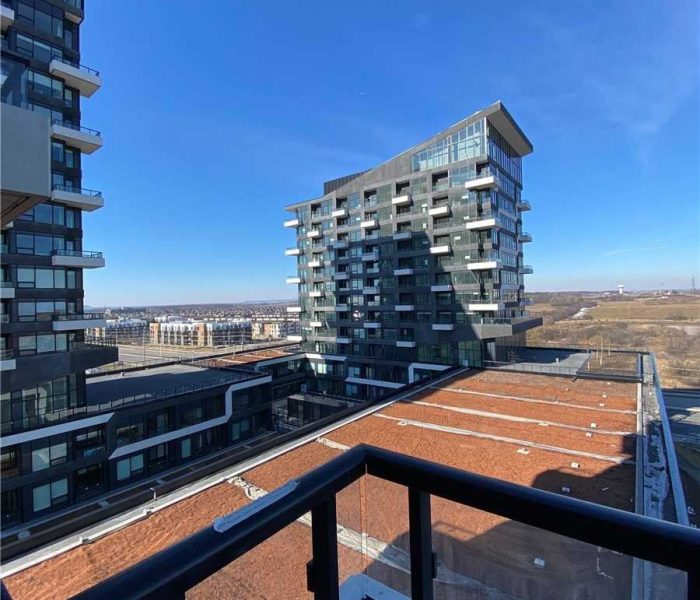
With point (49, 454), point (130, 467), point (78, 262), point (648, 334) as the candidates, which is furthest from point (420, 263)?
point (648, 334)

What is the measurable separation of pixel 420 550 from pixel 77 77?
24.4 meters

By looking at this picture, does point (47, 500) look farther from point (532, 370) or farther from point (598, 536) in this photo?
point (532, 370)

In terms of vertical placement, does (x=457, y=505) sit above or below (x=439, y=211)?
below

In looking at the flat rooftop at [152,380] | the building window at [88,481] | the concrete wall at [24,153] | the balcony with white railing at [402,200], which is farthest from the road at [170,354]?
the concrete wall at [24,153]

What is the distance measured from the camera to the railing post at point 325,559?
1193 mm

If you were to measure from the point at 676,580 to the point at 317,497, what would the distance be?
2.87 feet

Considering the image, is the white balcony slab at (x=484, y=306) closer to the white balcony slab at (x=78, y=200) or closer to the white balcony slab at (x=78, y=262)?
the white balcony slab at (x=78, y=262)

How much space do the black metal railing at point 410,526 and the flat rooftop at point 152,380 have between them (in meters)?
22.8

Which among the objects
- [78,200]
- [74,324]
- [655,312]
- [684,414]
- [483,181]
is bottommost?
[684,414]

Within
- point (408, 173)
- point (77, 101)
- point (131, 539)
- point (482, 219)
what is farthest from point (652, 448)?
point (77, 101)

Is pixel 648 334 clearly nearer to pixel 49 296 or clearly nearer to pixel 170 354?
pixel 49 296

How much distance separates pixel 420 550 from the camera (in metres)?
1.36

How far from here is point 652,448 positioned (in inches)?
424

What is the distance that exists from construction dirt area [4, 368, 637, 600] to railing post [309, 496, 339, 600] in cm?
4
